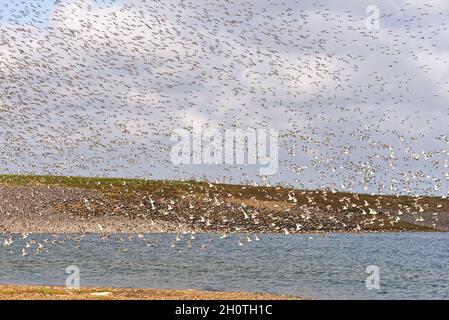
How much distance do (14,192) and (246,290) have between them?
66641 mm

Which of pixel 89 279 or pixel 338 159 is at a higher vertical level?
pixel 338 159

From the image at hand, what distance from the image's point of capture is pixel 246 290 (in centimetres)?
4200

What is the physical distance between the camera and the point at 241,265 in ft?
183

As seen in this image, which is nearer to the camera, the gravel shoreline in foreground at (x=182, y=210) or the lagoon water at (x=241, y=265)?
the lagoon water at (x=241, y=265)

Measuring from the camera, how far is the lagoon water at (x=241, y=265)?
145 feet

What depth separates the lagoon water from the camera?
44281 mm

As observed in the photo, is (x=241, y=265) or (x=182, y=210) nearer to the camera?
(x=241, y=265)

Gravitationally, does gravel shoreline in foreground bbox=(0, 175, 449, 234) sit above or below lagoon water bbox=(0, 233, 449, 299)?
above

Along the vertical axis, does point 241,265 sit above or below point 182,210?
below

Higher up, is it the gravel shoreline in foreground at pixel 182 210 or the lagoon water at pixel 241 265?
the gravel shoreline in foreground at pixel 182 210

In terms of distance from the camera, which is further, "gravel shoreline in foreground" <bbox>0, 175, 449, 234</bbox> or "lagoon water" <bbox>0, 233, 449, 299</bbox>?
"gravel shoreline in foreground" <bbox>0, 175, 449, 234</bbox>
